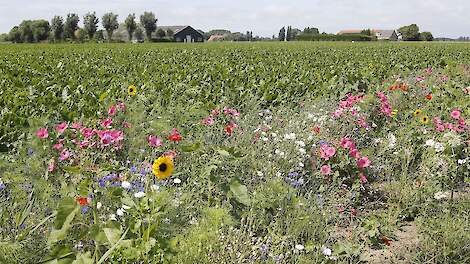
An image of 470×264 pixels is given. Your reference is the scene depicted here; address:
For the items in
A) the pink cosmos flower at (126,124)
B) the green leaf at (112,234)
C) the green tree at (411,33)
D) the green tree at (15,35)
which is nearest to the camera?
the green leaf at (112,234)

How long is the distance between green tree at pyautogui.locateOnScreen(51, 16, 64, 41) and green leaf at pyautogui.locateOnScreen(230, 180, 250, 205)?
84910 millimetres

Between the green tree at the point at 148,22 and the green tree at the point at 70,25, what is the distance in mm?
11292

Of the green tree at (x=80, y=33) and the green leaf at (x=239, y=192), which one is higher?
the green tree at (x=80, y=33)

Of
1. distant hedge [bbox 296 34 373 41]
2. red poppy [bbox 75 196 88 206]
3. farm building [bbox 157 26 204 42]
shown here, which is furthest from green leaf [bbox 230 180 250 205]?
farm building [bbox 157 26 204 42]

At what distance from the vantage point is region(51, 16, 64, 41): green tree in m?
82.4

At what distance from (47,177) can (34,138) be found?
38 cm

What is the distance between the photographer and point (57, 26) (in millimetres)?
82750

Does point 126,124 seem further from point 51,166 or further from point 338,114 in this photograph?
point 338,114

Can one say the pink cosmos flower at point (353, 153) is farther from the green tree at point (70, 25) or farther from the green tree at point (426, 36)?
the green tree at point (426, 36)

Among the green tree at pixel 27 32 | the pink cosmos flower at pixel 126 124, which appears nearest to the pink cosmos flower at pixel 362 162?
the pink cosmos flower at pixel 126 124

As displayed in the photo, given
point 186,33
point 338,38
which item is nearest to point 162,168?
point 338,38

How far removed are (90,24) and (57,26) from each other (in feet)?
19.8

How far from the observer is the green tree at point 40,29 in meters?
80.0

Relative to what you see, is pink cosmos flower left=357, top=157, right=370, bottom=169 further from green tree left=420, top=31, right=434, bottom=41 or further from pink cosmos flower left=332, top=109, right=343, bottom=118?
green tree left=420, top=31, right=434, bottom=41
